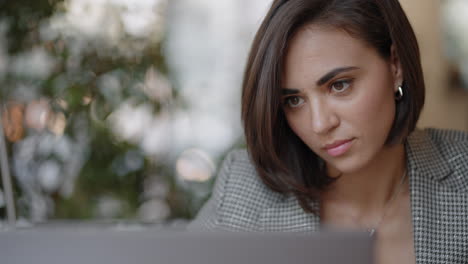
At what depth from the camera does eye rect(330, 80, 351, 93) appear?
111cm

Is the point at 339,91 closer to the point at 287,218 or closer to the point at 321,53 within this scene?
the point at 321,53

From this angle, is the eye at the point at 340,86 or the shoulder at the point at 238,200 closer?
the eye at the point at 340,86

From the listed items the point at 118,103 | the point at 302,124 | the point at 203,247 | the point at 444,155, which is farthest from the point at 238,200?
the point at 118,103

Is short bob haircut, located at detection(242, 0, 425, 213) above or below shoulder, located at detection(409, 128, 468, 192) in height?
above

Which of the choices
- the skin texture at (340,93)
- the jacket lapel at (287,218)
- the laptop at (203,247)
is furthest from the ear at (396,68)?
the laptop at (203,247)

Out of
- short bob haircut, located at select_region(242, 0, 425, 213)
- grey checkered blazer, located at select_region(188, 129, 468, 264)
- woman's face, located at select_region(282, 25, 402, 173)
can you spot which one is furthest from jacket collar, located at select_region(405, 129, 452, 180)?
woman's face, located at select_region(282, 25, 402, 173)

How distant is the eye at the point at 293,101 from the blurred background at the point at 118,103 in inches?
45.8

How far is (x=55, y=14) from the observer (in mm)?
2092

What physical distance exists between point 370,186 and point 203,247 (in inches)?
37.4

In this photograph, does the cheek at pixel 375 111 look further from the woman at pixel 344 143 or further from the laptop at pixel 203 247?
the laptop at pixel 203 247

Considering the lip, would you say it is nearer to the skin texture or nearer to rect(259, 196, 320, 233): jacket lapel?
the skin texture

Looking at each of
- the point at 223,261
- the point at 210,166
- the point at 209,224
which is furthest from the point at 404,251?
the point at 210,166

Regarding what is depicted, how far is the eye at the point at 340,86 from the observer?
1.11 m

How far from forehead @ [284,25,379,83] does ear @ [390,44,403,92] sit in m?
0.07
